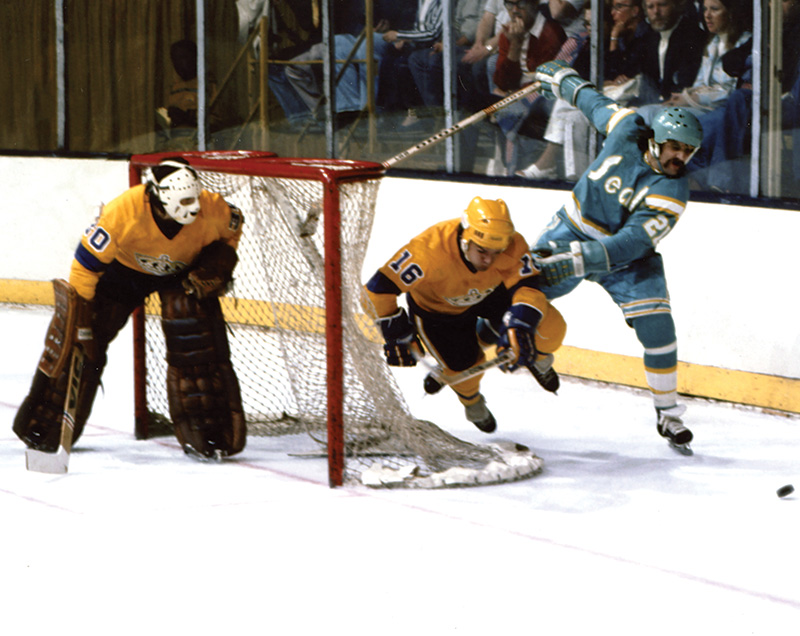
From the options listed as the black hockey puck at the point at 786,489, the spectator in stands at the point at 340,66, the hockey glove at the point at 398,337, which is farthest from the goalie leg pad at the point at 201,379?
the spectator in stands at the point at 340,66

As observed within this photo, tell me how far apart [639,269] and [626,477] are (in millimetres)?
735

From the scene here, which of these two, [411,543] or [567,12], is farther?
[567,12]

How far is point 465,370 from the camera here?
417 cm

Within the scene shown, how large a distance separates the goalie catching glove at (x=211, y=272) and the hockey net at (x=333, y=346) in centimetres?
25

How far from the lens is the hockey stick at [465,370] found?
384 cm

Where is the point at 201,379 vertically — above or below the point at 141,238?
below

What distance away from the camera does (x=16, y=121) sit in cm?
717

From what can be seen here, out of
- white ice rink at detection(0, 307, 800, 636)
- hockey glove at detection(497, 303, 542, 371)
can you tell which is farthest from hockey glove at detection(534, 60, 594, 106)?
white ice rink at detection(0, 307, 800, 636)

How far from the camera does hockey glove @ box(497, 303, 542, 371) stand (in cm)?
379

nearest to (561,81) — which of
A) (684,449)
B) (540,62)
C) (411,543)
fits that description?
(540,62)

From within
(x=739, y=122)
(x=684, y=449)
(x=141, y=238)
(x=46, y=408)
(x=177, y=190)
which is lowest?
(x=684, y=449)

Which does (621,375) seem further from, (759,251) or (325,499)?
(325,499)

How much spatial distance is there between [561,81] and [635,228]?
2.59 feet

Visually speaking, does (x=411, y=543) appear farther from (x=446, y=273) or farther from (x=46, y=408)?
(x=46, y=408)
